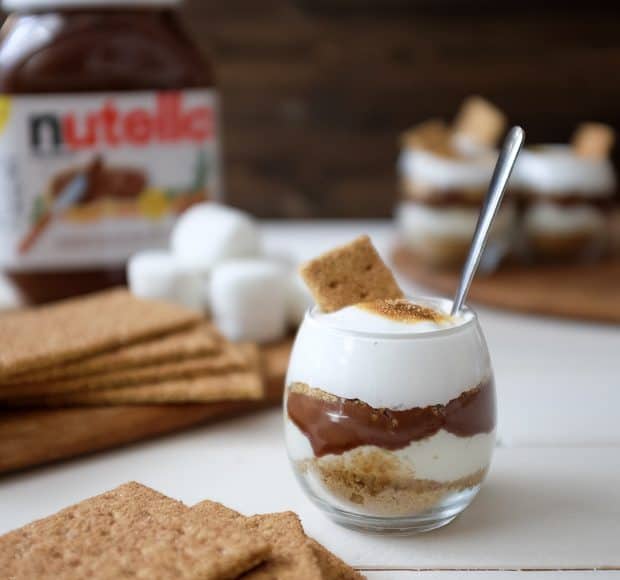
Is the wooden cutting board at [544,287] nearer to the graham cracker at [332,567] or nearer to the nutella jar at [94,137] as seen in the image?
the nutella jar at [94,137]

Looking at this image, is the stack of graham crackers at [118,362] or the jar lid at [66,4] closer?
the stack of graham crackers at [118,362]

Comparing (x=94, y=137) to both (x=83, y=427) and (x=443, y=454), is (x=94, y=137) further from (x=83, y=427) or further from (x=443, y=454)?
(x=443, y=454)

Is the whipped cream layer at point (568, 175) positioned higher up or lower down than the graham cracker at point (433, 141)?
lower down

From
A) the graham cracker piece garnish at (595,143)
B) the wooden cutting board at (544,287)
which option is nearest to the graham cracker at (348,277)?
the wooden cutting board at (544,287)

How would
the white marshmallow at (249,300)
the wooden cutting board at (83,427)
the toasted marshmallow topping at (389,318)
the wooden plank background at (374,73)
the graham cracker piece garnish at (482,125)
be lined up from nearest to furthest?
the toasted marshmallow topping at (389,318) → the wooden cutting board at (83,427) → the white marshmallow at (249,300) → the graham cracker piece garnish at (482,125) → the wooden plank background at (374,73)

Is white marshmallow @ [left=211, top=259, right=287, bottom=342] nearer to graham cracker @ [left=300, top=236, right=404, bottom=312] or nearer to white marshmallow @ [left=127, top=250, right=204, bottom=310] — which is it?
white marshmallow @ [left=127, top=250, right=204, bottom=310]

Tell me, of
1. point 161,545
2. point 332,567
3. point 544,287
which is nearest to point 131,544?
point 161,545

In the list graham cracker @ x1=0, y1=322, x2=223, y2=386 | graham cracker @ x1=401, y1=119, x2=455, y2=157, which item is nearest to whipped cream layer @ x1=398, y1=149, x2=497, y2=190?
graham cracker @ x1=401, y1=119, x2=455, y2=157
